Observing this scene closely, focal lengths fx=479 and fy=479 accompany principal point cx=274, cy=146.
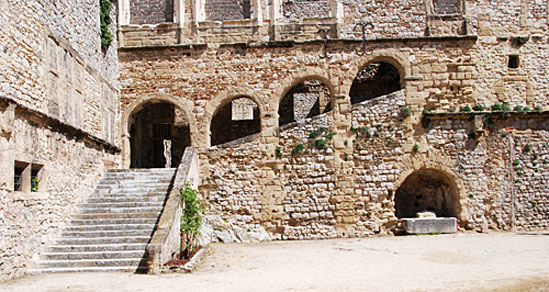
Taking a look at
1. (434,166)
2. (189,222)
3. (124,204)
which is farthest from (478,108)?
(124,204)

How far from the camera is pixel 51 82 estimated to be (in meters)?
9.61

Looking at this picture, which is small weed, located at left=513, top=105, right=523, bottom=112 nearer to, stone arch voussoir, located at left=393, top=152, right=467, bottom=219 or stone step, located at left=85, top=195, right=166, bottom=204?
stone arch voussoir, located at left=393, top=152, right=467, bottom=219

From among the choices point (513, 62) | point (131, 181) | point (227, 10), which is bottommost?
point (131, 181)

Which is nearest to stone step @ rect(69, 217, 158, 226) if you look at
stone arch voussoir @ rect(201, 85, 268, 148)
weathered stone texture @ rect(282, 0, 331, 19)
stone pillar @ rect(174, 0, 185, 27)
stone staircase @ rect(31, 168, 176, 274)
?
stone staircase @ rect(31, 168, 176, 274)

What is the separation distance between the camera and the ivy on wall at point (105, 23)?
1314 cm

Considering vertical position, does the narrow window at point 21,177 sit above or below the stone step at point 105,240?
above

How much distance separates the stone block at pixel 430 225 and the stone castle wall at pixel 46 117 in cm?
835

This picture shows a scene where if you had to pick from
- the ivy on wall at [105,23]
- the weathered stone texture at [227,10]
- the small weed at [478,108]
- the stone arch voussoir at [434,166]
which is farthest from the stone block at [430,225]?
the ivy on wall at [105,23]

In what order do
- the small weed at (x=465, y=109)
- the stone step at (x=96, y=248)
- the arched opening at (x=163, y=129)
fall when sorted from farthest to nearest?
the arched opening at (x=163, y=129) < the small weed at (x=465, y=109) < the stone step at (x=96, y=248)

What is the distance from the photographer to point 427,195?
15.1 m

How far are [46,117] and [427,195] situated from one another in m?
11.2

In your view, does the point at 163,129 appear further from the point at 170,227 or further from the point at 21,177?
the point at 21,177

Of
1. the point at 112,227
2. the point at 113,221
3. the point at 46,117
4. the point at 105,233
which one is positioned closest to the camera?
the point at 46,117

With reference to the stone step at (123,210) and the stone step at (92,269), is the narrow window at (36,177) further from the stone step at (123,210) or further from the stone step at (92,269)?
the stone step at (123,210)
